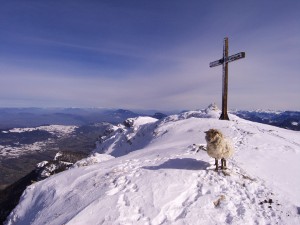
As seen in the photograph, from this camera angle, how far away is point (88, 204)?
12.6m

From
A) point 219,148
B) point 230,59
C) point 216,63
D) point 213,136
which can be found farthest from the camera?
point 216,63

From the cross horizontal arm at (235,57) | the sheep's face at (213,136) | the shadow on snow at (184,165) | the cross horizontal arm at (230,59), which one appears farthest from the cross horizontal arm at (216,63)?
the shadow on snow at (184,165)

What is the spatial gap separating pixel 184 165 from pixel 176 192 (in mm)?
3034

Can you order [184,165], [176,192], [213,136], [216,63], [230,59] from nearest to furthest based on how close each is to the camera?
[176,192], [213,136], [184,165], [230,59], [216,63]

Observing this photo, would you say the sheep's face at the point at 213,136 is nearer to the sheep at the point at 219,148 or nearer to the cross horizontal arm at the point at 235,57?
the sheep at the point at 219,148

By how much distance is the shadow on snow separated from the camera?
15391mm

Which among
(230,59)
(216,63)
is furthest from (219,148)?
(216,63)

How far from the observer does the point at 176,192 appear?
12.9 metres

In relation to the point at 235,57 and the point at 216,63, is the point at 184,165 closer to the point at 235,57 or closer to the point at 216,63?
the point at 235,57

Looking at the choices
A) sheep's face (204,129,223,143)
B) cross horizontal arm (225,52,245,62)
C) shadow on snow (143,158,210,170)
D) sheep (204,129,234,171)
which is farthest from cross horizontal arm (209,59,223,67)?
sheep (204,129,234,171)

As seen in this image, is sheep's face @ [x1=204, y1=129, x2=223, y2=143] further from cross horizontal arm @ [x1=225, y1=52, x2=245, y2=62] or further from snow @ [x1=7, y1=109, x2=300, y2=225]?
cross horizontal arm @ [x1=225, y1=52, x2=245, y2=62]

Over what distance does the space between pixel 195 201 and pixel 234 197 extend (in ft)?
5.99

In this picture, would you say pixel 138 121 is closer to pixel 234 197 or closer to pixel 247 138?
pixel 247 138

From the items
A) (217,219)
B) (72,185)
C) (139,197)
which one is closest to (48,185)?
(72,185)
